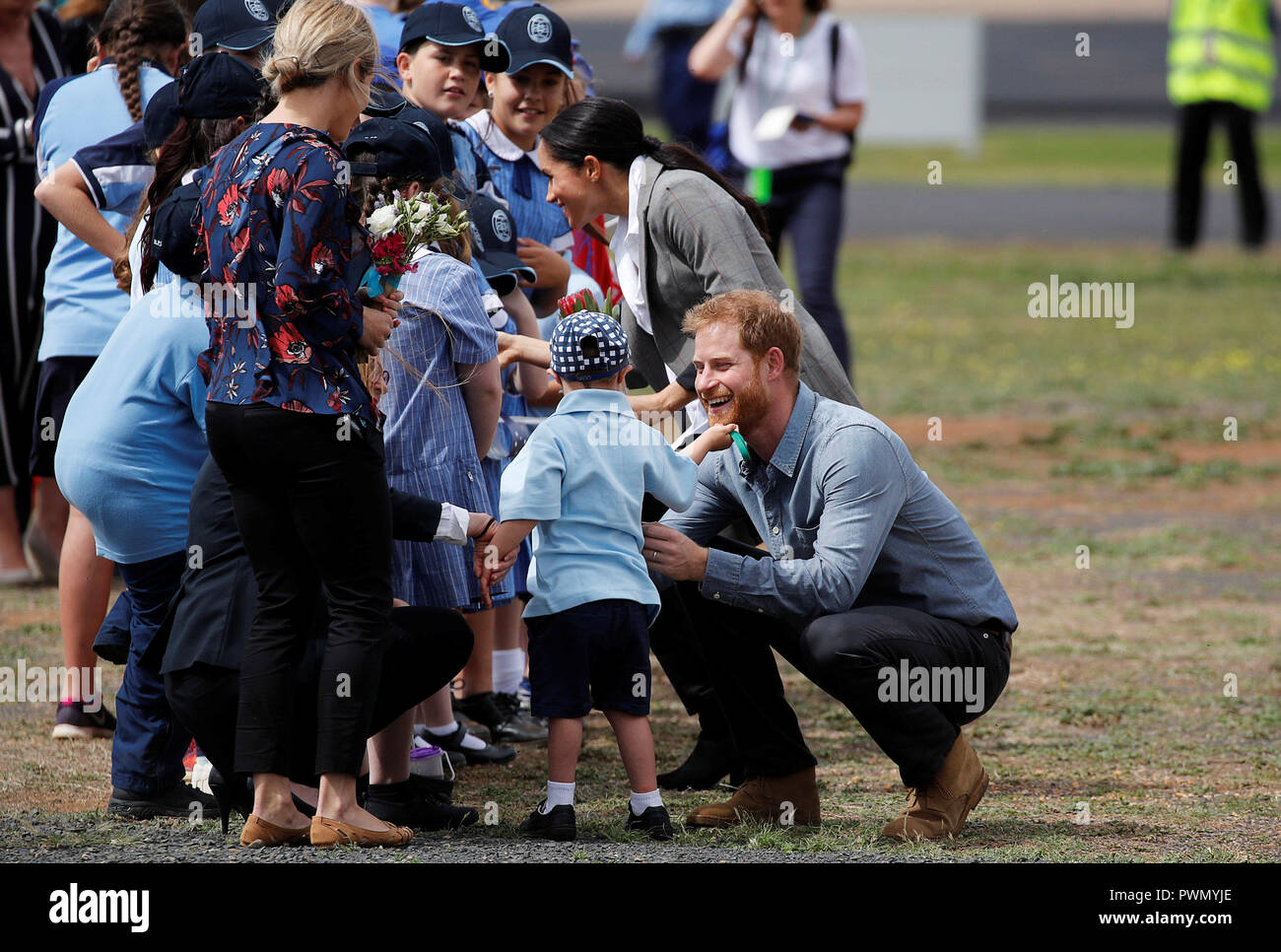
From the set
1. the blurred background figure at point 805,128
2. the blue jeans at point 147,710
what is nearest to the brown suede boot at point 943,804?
the blue jeans at point 147,710

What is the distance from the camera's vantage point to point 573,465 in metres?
4.15

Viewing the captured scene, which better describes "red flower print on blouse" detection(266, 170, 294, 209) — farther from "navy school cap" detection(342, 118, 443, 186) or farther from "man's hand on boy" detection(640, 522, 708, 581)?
"man's hand on boy" detection(640, 522, 708, 581)

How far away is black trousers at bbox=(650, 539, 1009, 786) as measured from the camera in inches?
164

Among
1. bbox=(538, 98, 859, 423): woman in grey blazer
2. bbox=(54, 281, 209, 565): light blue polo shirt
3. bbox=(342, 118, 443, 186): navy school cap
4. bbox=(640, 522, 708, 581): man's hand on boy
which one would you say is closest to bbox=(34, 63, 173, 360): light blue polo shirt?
bbox=(54, 281, 209, 565): light blue polo shirt

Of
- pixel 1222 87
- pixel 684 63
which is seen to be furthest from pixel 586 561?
pixel 1222 87

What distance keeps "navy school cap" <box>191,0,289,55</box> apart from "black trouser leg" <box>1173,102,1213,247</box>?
1302 cm

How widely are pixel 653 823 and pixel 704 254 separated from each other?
1529mm

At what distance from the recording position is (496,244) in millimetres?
5090

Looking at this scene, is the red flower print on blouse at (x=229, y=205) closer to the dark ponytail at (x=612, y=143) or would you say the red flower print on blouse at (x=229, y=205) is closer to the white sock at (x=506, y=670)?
the dark ponytail at (x=612, y=143)

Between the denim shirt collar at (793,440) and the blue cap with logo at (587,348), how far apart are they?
430mm

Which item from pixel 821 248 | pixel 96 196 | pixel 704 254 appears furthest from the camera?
pixel 821 248

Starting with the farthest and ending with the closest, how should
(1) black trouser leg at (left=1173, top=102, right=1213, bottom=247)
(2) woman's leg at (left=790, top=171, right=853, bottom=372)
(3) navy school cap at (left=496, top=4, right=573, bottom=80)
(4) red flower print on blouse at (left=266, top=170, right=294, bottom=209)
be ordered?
(1) black trouser leg at (left=1173, top=102, right=1213, bottom=247) < (2) woman's leg at (left=790, top=171, right=853, bottom=372) < (3) navy school cap at (left=496, top=4, right=573, bottom=80) < (4) red flower print on blouse at (left=266, top=170, right=294, bottom=209)

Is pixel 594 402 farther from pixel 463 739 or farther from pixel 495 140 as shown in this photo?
pixel 495 140
